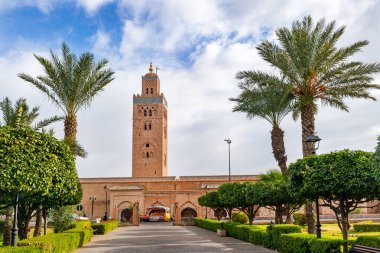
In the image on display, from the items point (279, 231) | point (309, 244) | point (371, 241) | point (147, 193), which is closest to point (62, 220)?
point (279, 231)

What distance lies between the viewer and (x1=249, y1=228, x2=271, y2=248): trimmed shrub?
1679 centimetres

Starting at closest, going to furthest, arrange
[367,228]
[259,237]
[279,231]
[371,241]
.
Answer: [371,241] < [279,231] < [259,237] < [367,228]

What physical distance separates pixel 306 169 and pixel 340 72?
7668 mm

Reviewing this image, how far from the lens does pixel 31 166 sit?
449 inches

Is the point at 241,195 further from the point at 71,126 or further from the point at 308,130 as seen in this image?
the point at 71,126

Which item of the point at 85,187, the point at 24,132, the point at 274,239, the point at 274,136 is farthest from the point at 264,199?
the point at 85,187

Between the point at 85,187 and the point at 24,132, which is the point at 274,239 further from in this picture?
the point at 85,187

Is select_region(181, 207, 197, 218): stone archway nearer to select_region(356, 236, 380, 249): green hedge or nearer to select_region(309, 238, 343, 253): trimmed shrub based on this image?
select_region(309, 238, 343, 253): trimmed shrub

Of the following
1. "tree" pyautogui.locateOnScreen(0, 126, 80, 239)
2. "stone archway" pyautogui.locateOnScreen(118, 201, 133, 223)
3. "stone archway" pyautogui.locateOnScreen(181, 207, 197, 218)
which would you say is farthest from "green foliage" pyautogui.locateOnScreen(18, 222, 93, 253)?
"stone archway" pyautogui.locateOnScreen(181, 207, 197, 218)

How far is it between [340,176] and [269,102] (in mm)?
10482

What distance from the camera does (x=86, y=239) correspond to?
67.1 feet

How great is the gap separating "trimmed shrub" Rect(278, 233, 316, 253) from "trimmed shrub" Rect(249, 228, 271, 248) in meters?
1.39

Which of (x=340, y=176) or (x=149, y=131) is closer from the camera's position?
(x=340, y=176)

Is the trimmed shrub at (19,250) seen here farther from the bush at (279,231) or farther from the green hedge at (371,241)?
the bush at (279,231)
